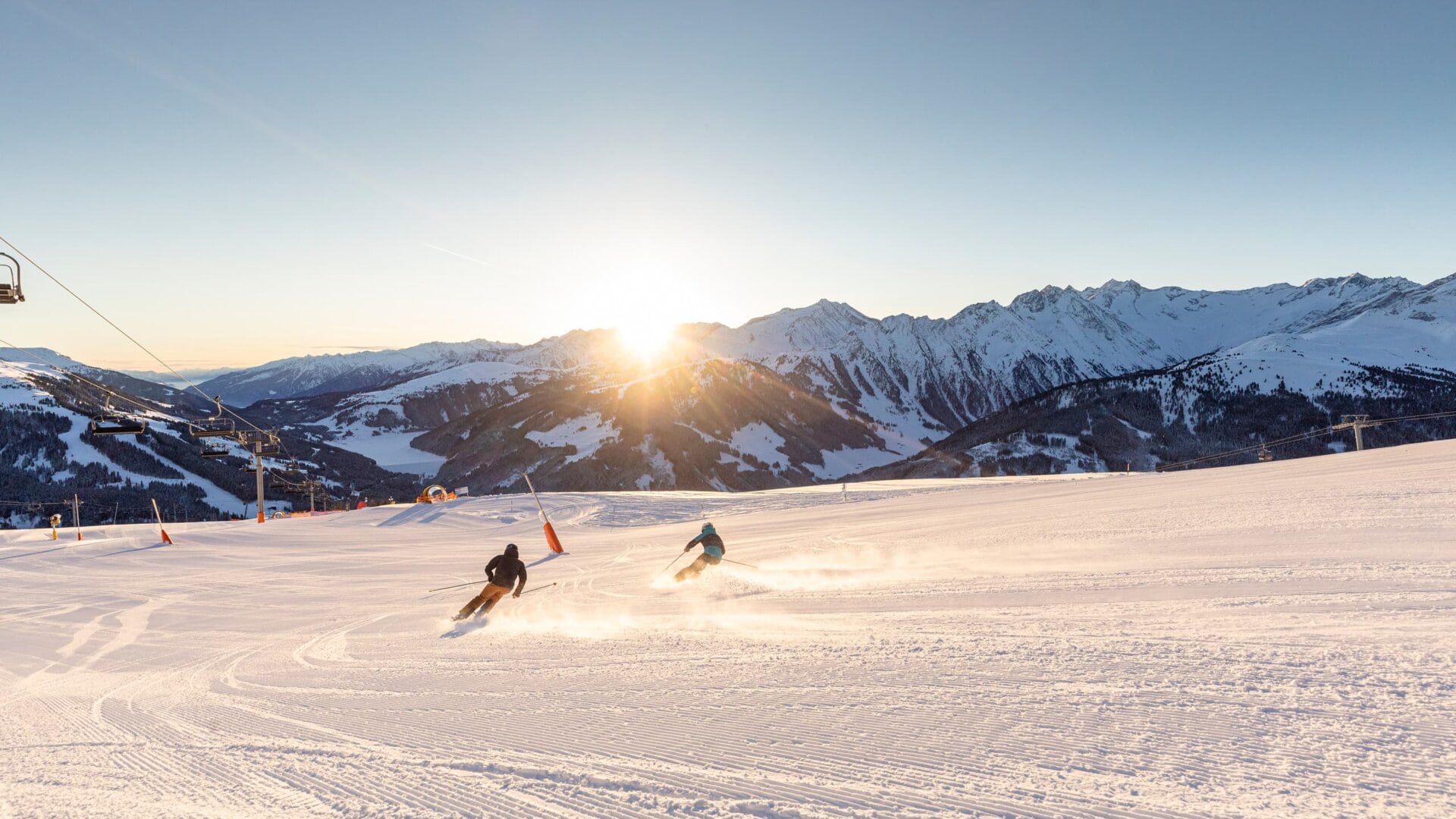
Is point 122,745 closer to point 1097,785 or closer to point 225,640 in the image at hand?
point 225,640

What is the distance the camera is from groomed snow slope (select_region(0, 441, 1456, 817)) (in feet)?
15.1

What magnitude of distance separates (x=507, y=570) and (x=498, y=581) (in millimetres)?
240

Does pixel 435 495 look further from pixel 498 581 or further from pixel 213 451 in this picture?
pixel 498 581

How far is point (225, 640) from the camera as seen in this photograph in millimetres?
12539

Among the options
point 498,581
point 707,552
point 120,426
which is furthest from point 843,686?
point 120,426

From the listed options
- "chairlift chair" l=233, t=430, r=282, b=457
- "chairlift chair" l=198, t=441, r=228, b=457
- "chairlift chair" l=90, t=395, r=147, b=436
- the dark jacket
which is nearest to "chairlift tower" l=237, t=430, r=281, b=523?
"chairlift chair" l=233, t=430, r=282, b=457

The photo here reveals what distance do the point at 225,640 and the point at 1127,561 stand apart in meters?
14.9

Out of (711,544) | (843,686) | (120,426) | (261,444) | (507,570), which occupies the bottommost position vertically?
(711,544)

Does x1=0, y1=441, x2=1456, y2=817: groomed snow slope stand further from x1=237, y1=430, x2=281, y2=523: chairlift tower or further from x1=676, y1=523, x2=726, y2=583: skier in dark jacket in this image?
x1=237, y1=430, x2=281, y2=523: chairlift tower

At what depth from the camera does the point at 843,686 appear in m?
6.61

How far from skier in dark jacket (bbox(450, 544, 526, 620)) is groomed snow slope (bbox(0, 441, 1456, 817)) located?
21.5 inches

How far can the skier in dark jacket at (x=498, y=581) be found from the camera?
13141mm

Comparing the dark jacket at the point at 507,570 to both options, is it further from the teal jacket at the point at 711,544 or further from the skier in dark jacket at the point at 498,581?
the teal jacket at the point at 711,544

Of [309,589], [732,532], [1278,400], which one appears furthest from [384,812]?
[1278,400]
